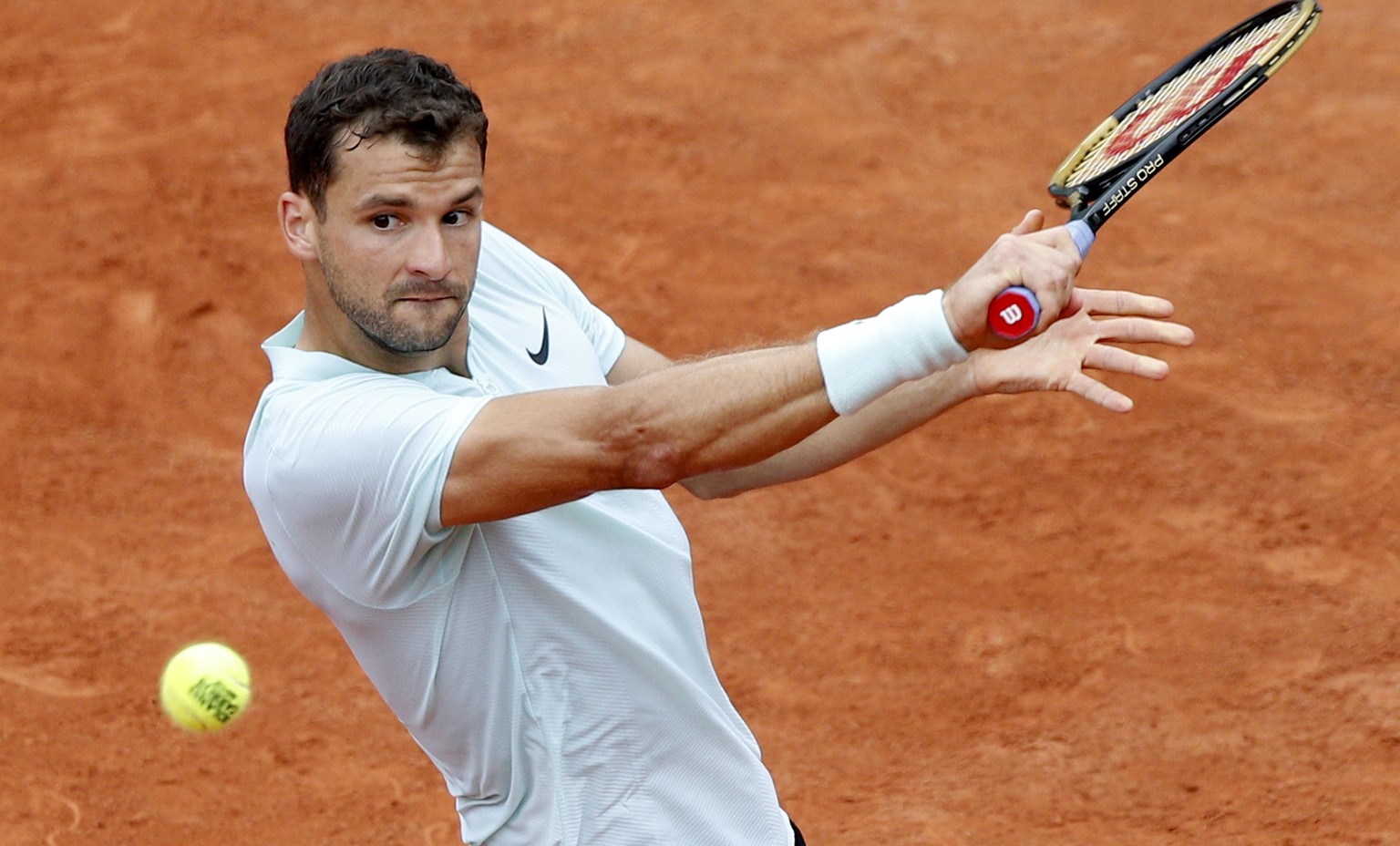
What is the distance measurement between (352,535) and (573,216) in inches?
241

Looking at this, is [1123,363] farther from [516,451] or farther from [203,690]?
[203,690]

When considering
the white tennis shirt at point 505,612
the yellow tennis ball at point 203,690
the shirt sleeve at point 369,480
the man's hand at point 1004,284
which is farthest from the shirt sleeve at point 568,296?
the yellow tennis ball at point 203,690

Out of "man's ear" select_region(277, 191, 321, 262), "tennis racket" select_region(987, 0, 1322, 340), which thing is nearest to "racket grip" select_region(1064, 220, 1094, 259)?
"tennis racket" select_region(987, 0, 1322, 340)

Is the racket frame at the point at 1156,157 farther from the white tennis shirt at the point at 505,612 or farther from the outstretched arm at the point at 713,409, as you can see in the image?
the white tennis shirt at the point at 505,612

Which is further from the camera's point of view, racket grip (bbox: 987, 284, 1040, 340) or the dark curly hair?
the dark curly hair

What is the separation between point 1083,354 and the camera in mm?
3031

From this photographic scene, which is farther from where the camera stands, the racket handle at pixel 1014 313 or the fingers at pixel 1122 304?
the fingers at pixel 1122 304

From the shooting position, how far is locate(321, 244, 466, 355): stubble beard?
3.02m

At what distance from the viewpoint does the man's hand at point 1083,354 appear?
2930 millimetres

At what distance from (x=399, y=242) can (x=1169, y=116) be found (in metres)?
1.87

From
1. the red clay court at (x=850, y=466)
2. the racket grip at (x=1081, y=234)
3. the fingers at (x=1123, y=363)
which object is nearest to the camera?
the fingers at (x=1123, y=363)

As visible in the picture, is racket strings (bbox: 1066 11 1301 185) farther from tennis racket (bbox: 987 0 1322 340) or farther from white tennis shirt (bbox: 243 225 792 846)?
white tennis shirt (bbox: 243 225 792 846)

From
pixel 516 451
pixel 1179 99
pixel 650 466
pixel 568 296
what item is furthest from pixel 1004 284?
pixel 1179 99

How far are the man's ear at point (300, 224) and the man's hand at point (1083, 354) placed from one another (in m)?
1.26
